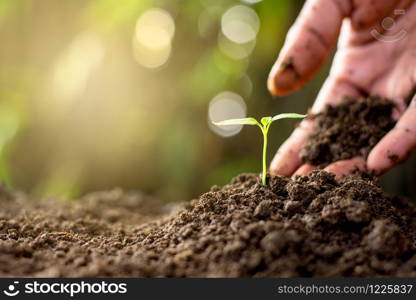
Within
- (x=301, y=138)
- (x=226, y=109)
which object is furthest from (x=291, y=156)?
(x=226, y=109)

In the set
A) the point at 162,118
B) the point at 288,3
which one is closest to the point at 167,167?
the point at 162,118

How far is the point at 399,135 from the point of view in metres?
1.32

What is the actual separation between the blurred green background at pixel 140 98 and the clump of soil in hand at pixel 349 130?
1.79 metres

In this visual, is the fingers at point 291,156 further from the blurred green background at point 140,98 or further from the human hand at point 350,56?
the blurred green background at point 140,98

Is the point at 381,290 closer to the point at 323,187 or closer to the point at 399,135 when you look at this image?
the point at 323,187

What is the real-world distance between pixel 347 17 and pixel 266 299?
3.91 feet

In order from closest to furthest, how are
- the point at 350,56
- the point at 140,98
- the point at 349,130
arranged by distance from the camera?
the point at 349,130, the point at 350,56, the point at 140,98

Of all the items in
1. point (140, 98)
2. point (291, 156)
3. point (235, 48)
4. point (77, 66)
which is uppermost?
point (235, 48)

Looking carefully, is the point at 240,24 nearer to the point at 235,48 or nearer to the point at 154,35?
the point at 235,48

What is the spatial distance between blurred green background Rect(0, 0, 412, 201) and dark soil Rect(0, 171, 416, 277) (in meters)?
2.25

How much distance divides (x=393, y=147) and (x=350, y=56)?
520mm

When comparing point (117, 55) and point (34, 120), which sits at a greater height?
point (117, 55)

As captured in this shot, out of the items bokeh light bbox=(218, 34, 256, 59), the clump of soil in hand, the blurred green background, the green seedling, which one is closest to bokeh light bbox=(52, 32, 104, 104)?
the blurred green background

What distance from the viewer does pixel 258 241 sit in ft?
2.84
